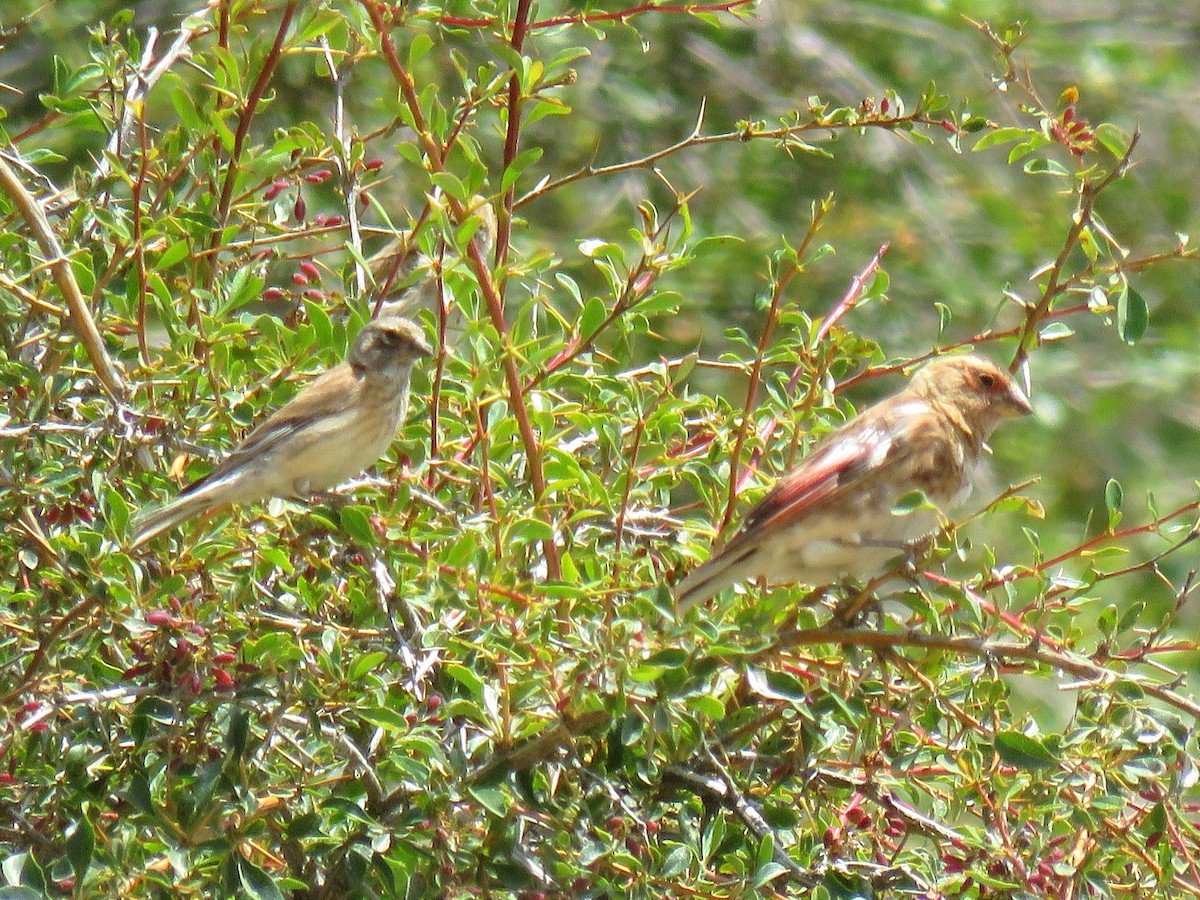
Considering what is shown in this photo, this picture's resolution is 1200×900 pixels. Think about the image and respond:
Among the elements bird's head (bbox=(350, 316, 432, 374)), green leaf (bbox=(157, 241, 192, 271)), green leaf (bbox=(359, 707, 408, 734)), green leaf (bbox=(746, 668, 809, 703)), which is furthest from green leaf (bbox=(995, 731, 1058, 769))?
bird's head (bbox=(350, 316, 432, 374))

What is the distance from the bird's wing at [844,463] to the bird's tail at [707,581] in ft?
Result: 0.69

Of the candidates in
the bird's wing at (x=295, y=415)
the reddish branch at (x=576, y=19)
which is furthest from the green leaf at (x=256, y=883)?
the reddish branch at (x=576, y=19)

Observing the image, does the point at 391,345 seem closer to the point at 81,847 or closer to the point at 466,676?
the point at 466,676

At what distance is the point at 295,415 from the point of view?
4.53 m

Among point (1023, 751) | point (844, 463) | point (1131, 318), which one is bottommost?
point (844, 463)

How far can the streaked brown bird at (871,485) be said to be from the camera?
Answer: 4102mm

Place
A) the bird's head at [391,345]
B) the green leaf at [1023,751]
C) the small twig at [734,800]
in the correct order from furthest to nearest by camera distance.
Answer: the bird's head at [391,345]
the small twig at [734,800]
the green leaf at [1023,751]

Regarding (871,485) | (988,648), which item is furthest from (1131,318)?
(871,485)

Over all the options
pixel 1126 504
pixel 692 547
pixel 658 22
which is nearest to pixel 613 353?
pixel 692 547

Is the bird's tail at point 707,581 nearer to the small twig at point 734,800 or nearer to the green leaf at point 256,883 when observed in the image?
the small twig at point 734,800

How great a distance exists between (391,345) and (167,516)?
1.62 metres

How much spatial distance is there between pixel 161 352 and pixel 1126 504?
8.84 metres

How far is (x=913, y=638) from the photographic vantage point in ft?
11.0

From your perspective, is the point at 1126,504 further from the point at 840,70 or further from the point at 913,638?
the point at 913,638
